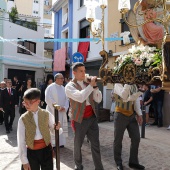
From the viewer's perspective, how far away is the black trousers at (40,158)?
9.68ft

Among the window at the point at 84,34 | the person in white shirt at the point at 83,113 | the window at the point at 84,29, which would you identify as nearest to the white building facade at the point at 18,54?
the window at the point at 84,29

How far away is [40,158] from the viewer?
301 centimetres

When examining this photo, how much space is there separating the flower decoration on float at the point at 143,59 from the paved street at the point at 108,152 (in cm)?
220

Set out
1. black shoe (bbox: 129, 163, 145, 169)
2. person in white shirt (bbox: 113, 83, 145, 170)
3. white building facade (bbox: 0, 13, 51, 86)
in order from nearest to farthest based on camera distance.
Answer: person in white shirt (bbox: 113, 83, 145, 170), black shoe (bbox: 129, 163, 145, 169), white building facade (bbox: 0, 13, 51, 86)

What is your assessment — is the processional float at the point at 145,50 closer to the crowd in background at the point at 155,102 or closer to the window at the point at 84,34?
the crowd in background at the point at 155,102

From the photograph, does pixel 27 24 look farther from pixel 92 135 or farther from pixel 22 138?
pixel 22 138

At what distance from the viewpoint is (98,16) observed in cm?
1232

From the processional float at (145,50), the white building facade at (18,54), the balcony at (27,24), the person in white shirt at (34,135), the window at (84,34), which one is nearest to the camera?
the processional float at (145,50)

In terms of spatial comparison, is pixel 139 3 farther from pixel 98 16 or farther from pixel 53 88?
pixel 98 16

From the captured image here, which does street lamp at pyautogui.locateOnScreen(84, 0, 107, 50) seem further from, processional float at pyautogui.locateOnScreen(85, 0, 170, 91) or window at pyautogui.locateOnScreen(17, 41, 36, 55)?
window at pyautogui.locateOnScreen(17, 41, 36, 55)

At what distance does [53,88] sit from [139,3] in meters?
3.11

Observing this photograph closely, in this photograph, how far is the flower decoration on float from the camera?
298 cm

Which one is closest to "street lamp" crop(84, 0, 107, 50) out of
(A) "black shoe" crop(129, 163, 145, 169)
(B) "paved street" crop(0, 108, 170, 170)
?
(A) "black shoe" crop(129, 163, 145, 169)

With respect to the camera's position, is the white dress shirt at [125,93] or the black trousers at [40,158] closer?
the black trousers at [40,158]
